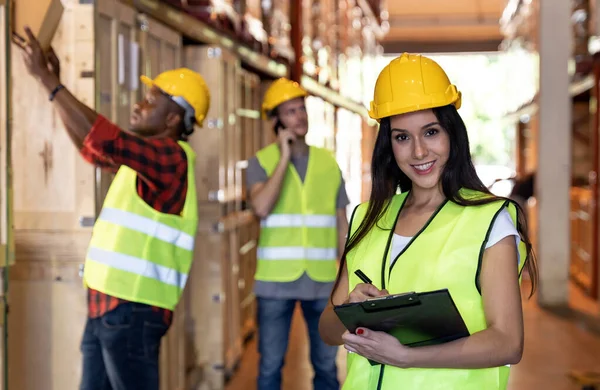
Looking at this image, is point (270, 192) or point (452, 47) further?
point (452, 47)

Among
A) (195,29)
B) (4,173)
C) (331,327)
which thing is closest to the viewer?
(331,327)

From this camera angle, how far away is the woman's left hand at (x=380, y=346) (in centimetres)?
223

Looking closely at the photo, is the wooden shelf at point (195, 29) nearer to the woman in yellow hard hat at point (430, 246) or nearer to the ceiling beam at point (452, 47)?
the woman in yellow hard hat at point (430, 246)

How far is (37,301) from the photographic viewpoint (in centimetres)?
438

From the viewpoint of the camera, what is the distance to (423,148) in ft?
8.09

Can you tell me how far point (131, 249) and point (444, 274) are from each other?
181cm

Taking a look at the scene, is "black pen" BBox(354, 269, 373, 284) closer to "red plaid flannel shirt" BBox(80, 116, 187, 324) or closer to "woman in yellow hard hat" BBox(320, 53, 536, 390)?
"woman in yellow hard hat" BBox(320, 53, 536, 390)

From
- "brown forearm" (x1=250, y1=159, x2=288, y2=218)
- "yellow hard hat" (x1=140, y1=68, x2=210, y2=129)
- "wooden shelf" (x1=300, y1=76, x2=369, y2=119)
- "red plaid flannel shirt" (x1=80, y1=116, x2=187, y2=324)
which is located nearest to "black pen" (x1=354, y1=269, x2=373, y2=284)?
"red plaid flannel shirt" (x1=80, y1=116, x2=187, y2=324)

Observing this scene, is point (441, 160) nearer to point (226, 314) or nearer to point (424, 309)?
point (424, 309)

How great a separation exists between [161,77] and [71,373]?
4.78 ft

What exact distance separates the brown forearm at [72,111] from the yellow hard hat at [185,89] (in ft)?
2.20

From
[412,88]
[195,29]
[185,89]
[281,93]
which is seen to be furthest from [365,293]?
[195,29]

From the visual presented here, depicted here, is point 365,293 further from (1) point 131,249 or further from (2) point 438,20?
(2) point 438,20

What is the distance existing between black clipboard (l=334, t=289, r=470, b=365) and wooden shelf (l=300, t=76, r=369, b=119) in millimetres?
7214
